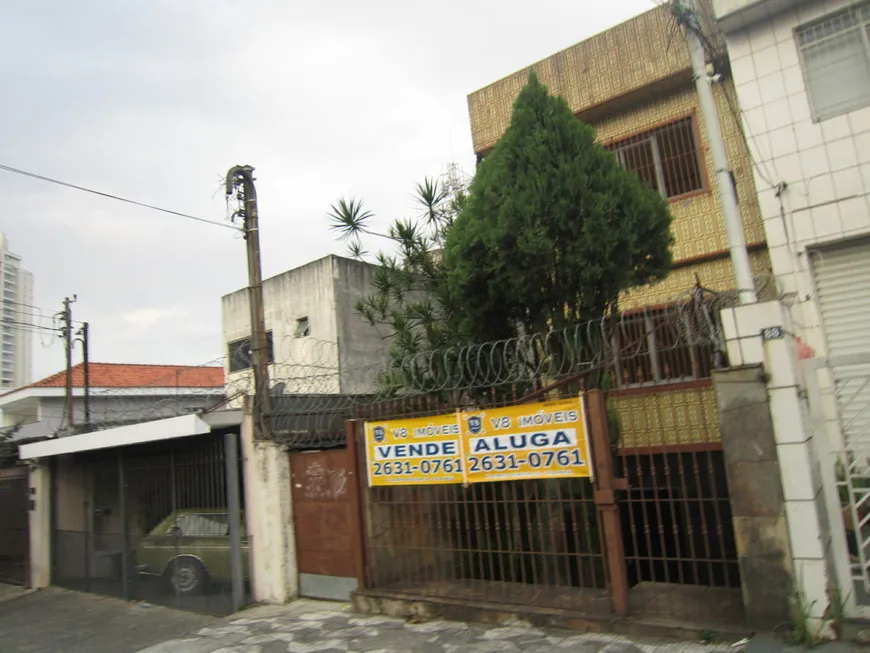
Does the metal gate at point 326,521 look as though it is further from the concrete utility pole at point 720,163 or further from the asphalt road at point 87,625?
the concrete utility pole at point 720,163

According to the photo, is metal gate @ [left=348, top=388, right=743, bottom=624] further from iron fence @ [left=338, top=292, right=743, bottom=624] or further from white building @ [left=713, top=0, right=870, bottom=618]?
white building @ [left=713, top=0, right=870, bottom=618]

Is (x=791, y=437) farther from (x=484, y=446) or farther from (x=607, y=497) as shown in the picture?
(x=484, y=446)

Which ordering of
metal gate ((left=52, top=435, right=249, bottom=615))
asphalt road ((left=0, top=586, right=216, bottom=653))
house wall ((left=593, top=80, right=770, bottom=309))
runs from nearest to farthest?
asphalt road ((left=0, top=586, right=216, bottom=653)) → metal gate ((left=52, top=435, right=249, bottom=615)) → house wall ((left=593, top=80, right=770, bottom=309))

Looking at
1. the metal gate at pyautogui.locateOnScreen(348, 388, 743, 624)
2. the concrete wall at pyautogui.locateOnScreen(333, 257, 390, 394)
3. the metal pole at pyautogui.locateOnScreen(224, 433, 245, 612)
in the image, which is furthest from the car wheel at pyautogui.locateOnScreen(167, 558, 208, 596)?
the concrete wall at pyautogui.locateOnScreen(333, 257, 390, 394)

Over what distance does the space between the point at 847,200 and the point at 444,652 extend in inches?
262

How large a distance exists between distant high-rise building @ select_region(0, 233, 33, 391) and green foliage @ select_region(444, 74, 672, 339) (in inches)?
617

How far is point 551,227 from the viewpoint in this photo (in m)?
5.97

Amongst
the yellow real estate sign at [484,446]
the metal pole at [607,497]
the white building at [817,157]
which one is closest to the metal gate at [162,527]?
the yellow real estate sign at [484,446]

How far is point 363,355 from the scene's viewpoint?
17.1 m

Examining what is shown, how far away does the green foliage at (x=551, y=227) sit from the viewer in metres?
5.92

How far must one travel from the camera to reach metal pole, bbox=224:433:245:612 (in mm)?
7535

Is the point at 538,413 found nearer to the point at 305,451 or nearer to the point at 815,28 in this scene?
the point at 305,451

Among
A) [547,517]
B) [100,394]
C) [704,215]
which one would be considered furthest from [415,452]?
[100,394]

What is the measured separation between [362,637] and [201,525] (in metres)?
3.36
